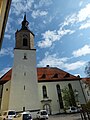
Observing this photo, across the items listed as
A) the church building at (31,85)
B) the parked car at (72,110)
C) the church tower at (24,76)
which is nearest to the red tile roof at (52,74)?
the church building at (31,85)

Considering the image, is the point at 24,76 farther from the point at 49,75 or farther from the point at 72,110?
the point at 72,110

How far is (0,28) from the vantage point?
11.6ft

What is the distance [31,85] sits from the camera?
101ft

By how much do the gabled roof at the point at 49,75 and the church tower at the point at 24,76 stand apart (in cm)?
437

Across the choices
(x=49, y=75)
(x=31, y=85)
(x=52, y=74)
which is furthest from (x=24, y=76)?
(x=52, y=74)

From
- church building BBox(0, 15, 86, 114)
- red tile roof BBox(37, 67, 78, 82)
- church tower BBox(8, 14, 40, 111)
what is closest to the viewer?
church tower BBox(8, 14, 40, 111)

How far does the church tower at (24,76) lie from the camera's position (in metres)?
28.6

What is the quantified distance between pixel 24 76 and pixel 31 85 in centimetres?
277

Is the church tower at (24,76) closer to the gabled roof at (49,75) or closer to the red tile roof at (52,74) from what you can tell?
the gabled roof at (49,75)

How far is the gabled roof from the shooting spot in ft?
116

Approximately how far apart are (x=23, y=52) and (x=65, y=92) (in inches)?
588

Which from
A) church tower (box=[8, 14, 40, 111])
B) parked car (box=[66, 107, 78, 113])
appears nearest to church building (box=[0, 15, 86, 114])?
church tower (box=[8, 14, 40, 111])

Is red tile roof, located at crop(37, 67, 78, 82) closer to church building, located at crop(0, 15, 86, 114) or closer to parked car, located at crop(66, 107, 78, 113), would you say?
church building, located at crop(0, 15, 86, 114)

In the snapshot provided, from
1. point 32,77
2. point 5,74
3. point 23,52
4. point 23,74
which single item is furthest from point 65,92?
point 5,74
